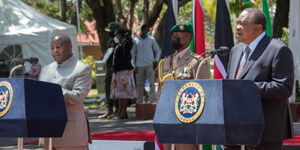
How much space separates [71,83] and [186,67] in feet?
4.02

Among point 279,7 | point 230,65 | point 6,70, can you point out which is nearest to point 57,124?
point 230,65

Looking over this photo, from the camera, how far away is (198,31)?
1059cm

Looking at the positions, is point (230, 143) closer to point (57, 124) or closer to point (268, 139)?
point (268, 139)

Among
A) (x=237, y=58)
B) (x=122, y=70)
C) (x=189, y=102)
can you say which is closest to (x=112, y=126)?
(x=122, y=70)

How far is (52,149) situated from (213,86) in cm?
236

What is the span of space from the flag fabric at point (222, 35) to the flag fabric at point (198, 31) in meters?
0.20

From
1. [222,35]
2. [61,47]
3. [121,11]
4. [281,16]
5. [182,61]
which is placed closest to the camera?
[61,47]

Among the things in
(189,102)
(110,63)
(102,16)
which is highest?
(102,16)

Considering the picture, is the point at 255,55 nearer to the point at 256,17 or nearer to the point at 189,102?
the point at 256,17

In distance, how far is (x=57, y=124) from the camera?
7.11 m

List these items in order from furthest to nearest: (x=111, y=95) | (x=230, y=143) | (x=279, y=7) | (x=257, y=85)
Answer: (x=279, y=7), (x=111, y=95), (x=257, y=85), (x=230, y=143)

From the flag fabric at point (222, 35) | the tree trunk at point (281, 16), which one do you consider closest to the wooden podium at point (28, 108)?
the flag fabric at point (222, 35)

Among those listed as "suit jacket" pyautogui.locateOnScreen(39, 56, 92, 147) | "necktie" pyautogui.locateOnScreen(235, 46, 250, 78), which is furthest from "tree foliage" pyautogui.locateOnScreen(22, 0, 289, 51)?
"necktie" pyautogui.locateOnScreen(235, 46, 250, 78)

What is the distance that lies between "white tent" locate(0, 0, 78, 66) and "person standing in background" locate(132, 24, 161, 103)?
609 centimetres
